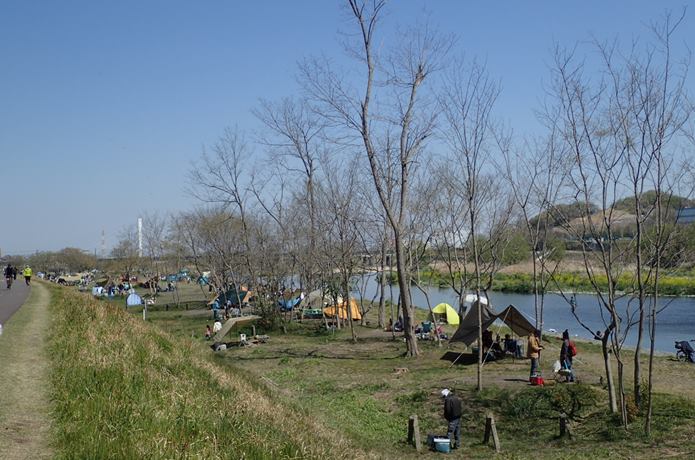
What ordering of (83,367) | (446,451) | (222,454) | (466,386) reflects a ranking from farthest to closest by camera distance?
(466,386) → (446,451) → (83,367) → (222,454)

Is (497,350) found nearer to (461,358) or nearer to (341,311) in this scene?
(461,358)

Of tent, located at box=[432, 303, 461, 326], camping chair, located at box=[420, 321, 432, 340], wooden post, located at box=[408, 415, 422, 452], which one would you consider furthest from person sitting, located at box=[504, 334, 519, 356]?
tent, located at box=[432, 303, 461, 326]

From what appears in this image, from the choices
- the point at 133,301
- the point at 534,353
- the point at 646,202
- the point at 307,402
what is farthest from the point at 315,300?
the point at 646,202

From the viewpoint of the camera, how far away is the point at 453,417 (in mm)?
13445

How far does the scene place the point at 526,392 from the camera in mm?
16375

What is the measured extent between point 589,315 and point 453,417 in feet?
95.9

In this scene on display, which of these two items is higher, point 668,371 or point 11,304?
point 11,304

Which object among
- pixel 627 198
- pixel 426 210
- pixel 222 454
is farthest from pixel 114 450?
pixel 426 210

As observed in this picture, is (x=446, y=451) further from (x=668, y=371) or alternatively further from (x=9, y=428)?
(x=668, y=371)

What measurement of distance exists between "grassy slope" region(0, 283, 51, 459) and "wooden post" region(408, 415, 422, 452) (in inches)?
257

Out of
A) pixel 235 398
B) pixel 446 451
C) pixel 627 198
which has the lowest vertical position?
pixel 446 451

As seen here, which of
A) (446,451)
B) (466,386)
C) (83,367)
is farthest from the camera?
(466,386)

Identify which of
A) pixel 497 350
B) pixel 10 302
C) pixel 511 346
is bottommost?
pixel 497 350

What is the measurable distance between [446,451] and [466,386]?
4.74 metres
